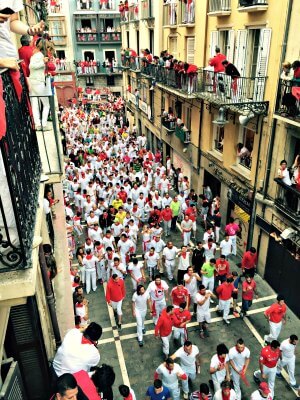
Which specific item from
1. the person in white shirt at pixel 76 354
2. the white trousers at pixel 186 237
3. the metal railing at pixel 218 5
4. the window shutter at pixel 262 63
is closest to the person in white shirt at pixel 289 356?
the person in white shirt at pixel 76 354

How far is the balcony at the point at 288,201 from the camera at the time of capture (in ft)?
35.8

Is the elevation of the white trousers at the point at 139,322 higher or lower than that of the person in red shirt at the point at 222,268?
lower

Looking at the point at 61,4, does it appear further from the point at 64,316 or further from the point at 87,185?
the point at 64,316

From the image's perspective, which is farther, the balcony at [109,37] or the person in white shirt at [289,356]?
the balcony at [109,37]

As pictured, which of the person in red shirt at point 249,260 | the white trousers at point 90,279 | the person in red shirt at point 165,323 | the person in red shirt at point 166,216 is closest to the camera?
the person in red shirt at point 165,323

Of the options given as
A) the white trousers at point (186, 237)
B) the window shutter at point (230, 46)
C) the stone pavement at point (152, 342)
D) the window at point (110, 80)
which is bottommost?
the stone pavement at point (152, 342)

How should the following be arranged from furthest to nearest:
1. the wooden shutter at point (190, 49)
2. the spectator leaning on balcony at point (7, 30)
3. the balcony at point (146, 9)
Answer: the balcony at point (146, 9)
the wooden shutter at point (190, 49)
the spectator leaning on balcony at point (7, 30)

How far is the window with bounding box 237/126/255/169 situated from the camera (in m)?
13.8

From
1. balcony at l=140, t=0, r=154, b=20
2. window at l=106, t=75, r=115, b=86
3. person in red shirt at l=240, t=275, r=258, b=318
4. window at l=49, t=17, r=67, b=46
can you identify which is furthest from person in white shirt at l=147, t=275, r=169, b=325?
window at l=49, t=17, r=67, b=46

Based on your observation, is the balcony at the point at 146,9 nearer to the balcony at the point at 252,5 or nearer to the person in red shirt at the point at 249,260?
the balcony at the point at 252,5

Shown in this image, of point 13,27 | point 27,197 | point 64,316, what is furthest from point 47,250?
point 13,27

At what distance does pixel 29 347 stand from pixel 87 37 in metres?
45.7

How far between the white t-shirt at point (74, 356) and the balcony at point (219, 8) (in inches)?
511

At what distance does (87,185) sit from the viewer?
1786cm
